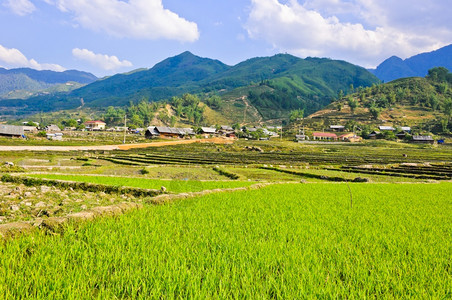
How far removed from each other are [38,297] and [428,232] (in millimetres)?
7730

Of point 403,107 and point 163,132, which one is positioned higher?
point 403,107

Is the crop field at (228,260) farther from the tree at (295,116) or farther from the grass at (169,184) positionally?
the tree at (295,116)

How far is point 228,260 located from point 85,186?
13.1m

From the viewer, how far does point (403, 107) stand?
147m

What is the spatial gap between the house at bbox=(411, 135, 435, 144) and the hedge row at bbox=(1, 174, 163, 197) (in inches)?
4400

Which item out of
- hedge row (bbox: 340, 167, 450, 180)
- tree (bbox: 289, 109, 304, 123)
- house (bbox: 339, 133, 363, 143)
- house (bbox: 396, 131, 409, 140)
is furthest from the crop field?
tree (bbox: 289, 109, 304, 123)

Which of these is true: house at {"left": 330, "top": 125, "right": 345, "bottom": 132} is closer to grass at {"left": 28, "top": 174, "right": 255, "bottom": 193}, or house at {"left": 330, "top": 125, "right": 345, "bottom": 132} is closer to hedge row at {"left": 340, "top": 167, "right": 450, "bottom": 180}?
hedge row at {"left": 340, "top": 167, "right": 450, "bottom": 180}

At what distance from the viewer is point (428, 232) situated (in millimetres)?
Result: 6242

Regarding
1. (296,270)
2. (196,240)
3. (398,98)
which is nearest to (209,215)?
(196,240)

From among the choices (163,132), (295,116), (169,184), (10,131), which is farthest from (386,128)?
(10,131)

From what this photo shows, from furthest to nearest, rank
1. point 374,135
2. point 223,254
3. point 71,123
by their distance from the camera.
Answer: point 71,123, point 374,135, point 223,254

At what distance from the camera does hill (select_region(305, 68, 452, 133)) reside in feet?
408

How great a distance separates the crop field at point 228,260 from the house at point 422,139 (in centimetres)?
11074

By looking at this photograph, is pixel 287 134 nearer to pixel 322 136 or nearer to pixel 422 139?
pixel 322 136
